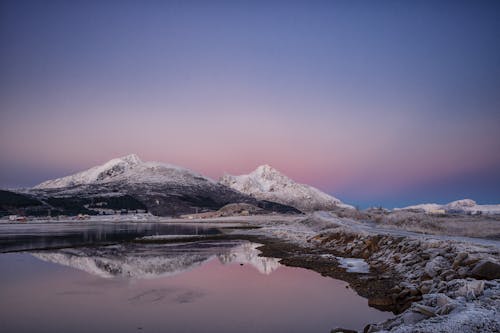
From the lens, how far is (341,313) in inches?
631

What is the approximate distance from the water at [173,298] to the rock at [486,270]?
14.3 ft

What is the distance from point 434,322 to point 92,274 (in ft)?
76.4

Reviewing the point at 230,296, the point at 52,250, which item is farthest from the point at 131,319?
the point at 52,250

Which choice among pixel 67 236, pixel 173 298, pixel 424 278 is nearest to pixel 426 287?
pixel 424 278

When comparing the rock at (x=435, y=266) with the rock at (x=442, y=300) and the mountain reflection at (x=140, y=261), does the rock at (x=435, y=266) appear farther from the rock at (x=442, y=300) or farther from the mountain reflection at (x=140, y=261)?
the mountain reflection at (x=140, y=261)

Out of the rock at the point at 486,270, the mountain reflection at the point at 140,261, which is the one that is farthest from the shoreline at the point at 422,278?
the mountain reflection at the point at 140,261

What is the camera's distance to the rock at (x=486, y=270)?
1472 centimetres

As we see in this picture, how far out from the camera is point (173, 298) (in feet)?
61.6

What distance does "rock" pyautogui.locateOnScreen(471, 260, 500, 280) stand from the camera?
48.3ft

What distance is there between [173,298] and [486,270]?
48.0 feet

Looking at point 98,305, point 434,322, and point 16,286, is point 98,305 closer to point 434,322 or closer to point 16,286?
point 16,286

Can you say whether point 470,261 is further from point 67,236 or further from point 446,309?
point 67,236

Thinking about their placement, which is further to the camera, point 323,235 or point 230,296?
point 323,235

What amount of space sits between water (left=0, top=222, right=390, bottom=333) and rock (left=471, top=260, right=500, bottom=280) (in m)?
4.35
